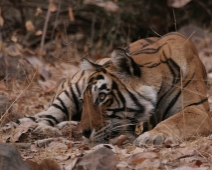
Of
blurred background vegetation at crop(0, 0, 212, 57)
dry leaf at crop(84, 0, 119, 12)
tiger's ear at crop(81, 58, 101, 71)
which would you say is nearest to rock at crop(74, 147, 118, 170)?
tiger's ear at crop(81, 58, 101, 71)

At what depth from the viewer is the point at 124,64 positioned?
5.18m

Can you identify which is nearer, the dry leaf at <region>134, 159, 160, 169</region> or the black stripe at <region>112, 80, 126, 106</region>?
the dry leaf at <region>134, 159, 160, 169</region>

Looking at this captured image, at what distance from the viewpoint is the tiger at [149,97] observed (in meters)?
4.97

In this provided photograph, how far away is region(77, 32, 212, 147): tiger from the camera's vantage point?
16.3ft

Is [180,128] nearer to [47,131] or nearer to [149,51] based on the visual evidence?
[149,51]

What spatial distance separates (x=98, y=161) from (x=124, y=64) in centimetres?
160

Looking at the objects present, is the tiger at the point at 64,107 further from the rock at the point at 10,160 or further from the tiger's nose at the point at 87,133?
the rock at the point at 10,160

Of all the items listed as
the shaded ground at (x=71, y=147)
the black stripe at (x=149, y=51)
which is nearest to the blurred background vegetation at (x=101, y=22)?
→ the shaded ground at (x=71, y=147)

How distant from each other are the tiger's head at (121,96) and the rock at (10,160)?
4.65 feet

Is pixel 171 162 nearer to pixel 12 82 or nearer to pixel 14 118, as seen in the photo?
pixel 14 118

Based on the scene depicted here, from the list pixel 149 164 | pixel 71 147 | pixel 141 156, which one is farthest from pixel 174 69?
pixel 149 164

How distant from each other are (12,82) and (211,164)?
430cm

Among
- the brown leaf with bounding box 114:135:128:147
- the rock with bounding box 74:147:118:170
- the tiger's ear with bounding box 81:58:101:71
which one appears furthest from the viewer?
the tiger's ear with bounding box 81:58:101:71

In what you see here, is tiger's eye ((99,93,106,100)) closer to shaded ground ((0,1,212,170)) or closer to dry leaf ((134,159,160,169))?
shaded ground ((0,1,212,170))
